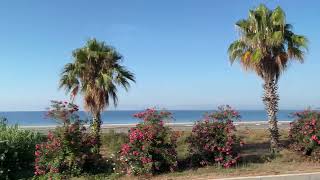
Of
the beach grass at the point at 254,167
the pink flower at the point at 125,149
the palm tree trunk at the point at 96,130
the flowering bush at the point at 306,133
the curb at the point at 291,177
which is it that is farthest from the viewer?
the flowering bush at the point at 306,133

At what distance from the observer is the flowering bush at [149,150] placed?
12.6 metres

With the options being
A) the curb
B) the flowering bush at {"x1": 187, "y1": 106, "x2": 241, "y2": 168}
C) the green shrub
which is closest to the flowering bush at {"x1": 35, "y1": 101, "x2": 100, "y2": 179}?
the green shrub

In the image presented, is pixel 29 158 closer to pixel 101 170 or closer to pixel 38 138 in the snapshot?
pixel 38 138

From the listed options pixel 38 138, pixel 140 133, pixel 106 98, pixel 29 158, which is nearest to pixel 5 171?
pixel 29 158

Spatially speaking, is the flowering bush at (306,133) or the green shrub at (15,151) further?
the flowering bush at (306,133)

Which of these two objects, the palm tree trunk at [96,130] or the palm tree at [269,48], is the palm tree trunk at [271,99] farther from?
the palm tree trunk at [96,130]

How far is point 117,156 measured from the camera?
43.8 feet

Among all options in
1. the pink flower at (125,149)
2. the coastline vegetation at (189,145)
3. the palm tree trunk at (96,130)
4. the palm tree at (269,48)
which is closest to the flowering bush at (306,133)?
the coastline vegetation at (189,145)

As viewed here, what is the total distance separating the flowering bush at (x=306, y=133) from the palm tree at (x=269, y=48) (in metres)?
1.50

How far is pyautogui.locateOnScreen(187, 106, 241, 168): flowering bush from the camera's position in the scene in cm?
1341

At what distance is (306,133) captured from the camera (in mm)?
14594

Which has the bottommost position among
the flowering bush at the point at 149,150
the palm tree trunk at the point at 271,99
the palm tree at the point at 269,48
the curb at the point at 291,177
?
the curb at the point at 291,177

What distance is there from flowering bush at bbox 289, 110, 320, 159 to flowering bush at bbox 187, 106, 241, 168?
7.75 ft

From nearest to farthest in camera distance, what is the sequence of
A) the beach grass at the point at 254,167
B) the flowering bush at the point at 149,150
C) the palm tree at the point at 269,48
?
the beach grass at the point at 254,167 < the flowering bush at the point at 149,150 < the palm tree at the point at 269,48
